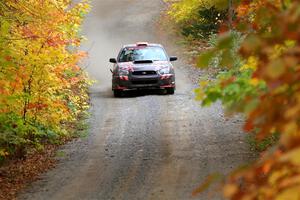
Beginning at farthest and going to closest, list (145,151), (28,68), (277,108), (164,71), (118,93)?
(118,93) → (164,71) → (145,151) → (28,68) → (277,108)

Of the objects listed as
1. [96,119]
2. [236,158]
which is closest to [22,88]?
[236,158]

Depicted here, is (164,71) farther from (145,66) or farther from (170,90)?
(170,90)

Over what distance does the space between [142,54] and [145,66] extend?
2.93ft

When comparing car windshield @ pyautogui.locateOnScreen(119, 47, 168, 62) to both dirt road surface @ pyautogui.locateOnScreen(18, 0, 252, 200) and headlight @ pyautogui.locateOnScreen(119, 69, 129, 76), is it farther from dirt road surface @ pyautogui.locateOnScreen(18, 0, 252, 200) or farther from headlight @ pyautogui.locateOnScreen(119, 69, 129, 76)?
dirt road surface @ pyautogui.locateOnScreen(18, 0, 252, 200)

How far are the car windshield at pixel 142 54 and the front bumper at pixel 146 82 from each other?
0.93 meters

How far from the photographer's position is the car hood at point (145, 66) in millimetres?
19766

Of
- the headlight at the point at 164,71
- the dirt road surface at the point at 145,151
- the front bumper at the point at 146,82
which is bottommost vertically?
the dirt road surface at the point at 145,151

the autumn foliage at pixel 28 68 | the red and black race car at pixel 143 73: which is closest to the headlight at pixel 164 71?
the red and black race car at pixel 143 73

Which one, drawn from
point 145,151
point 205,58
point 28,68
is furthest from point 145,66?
point 205,58

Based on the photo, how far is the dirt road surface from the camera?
407 inches

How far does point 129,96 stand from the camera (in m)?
20.8

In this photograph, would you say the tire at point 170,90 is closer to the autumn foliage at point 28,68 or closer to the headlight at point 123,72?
the headlight at point 123,72

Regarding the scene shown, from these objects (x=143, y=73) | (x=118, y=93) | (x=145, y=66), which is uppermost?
(x=145, y=66)

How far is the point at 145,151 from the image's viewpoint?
1316 centimetres
